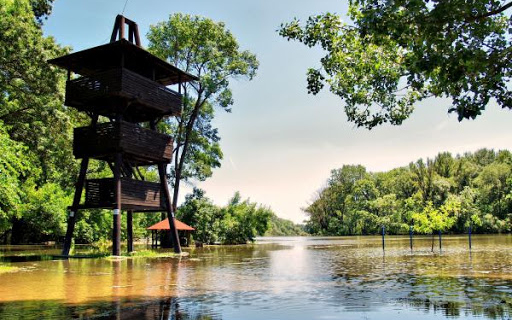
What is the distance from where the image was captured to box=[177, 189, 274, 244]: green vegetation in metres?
46.8

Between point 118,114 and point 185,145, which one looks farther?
point 185,145

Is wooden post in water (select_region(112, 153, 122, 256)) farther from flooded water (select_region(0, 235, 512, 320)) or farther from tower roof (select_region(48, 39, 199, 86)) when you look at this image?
flooded water (select_region(0, 235, 512, 320))

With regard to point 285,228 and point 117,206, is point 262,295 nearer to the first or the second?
point 117,206

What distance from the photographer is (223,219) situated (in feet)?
167

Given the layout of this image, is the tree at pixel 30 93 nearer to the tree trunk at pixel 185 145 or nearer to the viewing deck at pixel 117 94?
the viewing deck at pixel 117 94

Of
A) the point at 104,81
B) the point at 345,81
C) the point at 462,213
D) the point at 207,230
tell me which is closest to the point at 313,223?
the point at 462,213

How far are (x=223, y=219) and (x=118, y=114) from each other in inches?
1120

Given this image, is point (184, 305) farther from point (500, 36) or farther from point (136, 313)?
point (500, 36)

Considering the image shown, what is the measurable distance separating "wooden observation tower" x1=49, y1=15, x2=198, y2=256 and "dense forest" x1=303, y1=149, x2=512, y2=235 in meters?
47.8

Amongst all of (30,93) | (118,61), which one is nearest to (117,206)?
(30,93)

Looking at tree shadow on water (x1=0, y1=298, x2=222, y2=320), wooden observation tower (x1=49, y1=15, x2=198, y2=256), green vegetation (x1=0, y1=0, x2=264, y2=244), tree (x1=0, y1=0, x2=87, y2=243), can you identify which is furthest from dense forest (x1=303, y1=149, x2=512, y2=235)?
tree shadow on water (x1=0, y1=298, x2=222, y2=320)

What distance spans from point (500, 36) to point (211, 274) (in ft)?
39.1

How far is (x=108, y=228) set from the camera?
161ft

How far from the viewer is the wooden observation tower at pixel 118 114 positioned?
23703 mm
